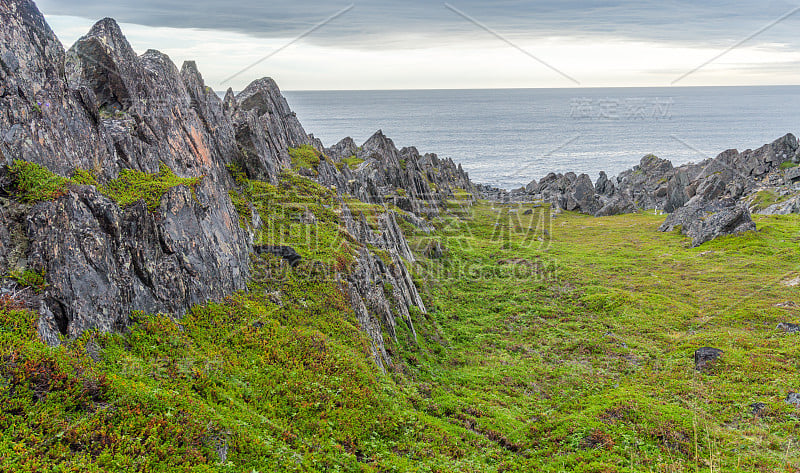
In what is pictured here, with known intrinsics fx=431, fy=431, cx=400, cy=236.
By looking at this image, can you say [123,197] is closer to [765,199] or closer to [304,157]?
[304,157]

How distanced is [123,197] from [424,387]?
14480mm

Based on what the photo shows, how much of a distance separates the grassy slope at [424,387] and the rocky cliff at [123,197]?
124 centimetres

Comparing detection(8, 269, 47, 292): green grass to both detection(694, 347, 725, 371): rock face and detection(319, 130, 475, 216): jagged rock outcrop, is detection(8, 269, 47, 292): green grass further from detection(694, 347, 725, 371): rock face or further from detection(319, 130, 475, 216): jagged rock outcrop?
detection(319, 130, 475, 216): jagged rock outcrop

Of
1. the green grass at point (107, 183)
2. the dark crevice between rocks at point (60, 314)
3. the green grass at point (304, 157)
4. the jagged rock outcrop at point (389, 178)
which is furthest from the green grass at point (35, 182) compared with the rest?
the jagged rock outcrop at point (389, 178)

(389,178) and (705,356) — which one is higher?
(389,178)

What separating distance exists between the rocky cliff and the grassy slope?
1.24m

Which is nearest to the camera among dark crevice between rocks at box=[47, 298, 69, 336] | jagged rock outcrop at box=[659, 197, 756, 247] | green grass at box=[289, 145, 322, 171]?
dark crevice between rocks at box=[47, 298, 69, 336]

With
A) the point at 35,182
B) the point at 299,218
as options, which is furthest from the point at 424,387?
the point at 35,182

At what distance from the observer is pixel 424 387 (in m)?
19.7

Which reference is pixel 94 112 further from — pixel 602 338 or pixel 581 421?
pixel 602 338

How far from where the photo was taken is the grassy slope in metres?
9.54

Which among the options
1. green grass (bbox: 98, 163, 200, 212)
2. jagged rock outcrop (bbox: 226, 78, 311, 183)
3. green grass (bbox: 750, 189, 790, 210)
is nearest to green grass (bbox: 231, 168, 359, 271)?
jagged rock outcrop (bbox: 226, 78, 311, 183)

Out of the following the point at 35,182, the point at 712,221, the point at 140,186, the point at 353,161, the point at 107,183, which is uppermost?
the point at 353,161

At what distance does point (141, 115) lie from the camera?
69.9ft
